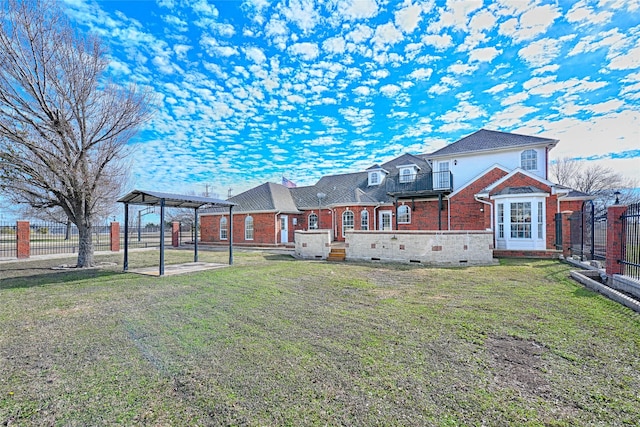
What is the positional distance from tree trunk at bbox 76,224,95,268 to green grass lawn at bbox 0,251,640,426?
625 cm

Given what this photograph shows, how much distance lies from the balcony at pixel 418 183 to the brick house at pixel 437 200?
6 centimetres

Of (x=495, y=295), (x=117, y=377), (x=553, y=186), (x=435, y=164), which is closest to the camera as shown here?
(x=117, y=377)

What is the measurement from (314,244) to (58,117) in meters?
12.0

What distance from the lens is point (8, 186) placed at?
11492 millimetres

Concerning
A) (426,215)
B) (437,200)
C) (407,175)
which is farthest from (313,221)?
(437,200)

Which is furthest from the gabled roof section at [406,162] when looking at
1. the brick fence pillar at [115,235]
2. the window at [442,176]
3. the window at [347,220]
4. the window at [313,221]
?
the brick fence pillar at [115,235]

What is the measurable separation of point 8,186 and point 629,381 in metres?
17.7

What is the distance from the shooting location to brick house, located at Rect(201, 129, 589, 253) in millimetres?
14430

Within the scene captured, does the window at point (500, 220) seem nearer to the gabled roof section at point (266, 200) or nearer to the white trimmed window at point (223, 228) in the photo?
the gabled roof section at point (266, 200)

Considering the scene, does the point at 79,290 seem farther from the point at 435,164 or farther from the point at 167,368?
the point at 435,164

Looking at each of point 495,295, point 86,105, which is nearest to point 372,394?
point 495,295

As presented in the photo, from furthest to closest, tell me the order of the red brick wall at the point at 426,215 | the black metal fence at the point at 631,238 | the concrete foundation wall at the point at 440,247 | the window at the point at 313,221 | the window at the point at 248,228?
the window at the point at 313,221 → the window at the point at 248,228 → the red brick wall at the point at 426,215 → the concrete foundation wall at the point at 440,247 → the black metal fence at the point at 631,238

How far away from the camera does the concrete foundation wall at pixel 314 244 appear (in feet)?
50.8

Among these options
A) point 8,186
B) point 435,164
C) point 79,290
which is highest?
point 435,164
